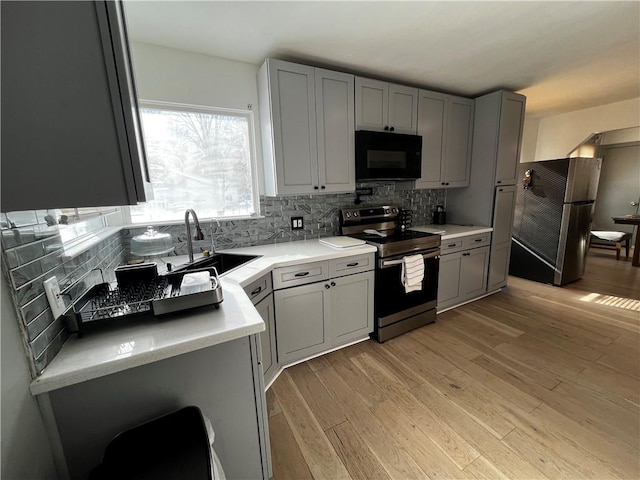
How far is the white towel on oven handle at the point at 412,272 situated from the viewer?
88.5 inches

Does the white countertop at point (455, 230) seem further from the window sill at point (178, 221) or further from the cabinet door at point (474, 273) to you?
the window sill at point (178, 221)

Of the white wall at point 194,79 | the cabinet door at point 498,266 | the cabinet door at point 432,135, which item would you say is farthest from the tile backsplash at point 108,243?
the cabinet door at point 498,266

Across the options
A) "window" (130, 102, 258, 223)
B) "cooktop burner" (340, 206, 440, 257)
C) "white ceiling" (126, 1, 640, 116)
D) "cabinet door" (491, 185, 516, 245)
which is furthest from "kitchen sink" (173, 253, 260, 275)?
"cabinet door" (491, 185, 516, 245)

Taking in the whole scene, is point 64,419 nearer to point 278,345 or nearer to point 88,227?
point 88,227

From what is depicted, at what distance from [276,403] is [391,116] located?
8.44 ft

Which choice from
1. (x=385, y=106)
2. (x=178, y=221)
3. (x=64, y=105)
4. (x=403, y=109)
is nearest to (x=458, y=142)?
(x=403, y=109)

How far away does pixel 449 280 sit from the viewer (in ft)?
9.14

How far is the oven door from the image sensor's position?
222cm

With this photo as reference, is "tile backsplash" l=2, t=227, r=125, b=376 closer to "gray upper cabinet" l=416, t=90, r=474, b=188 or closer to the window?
the window

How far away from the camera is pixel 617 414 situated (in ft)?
5.05

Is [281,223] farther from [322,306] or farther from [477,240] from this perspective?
[477,240]

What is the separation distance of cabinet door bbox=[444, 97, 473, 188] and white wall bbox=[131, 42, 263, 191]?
208 cm

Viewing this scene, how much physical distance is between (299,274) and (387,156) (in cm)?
145

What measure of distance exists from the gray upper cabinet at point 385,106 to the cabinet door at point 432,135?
0.37 ft
